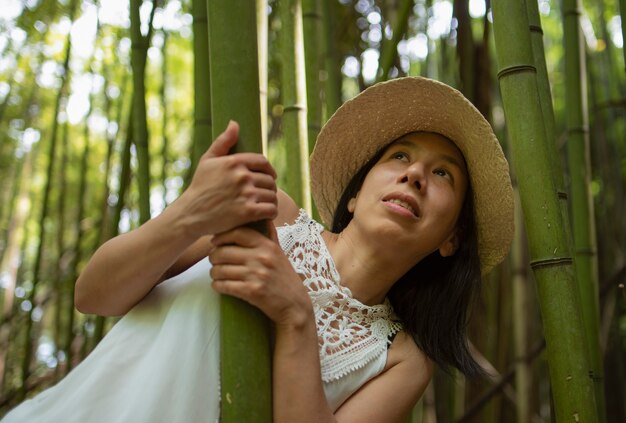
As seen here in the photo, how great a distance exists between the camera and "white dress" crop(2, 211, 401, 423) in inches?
31.4

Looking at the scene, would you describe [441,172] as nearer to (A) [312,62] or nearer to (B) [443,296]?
(B) [443,296]

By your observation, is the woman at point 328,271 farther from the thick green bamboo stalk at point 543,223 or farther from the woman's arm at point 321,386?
the thick green bamboo stalk at point 543,223

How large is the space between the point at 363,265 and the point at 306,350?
0.94 ft

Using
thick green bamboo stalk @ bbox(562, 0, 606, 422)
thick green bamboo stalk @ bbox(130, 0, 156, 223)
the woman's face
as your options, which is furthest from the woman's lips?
thick green bamboo stalk @ bbox(130, 0, 156, 223)

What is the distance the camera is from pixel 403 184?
3.27 ft

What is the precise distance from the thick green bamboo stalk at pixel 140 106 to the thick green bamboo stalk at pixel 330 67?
397 mm

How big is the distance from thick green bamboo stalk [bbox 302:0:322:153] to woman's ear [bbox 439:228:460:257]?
15.9 inches

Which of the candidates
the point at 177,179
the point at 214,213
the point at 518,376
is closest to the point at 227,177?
the point at 214,213

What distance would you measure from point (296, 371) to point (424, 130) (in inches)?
20.4

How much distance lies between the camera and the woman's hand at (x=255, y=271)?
0.64 meters

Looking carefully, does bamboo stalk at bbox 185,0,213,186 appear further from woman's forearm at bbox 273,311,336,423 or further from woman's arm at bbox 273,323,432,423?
woman's forearm at bbox 273,311,336,423

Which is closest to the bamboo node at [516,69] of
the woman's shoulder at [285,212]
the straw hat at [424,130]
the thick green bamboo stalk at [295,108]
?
the straw hat at [424,130]

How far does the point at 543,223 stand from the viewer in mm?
906

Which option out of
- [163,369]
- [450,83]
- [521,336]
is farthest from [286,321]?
[450,83]
